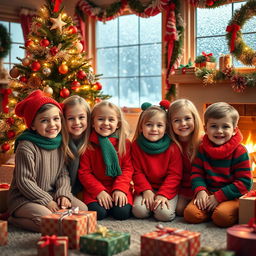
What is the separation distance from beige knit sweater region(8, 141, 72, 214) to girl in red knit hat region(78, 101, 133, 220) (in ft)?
0.51

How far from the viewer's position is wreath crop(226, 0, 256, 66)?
12.9 feet

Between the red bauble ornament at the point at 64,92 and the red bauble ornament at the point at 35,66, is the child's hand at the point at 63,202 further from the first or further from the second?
the red bauble ornament at the point at 35,66

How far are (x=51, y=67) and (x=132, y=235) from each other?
7.04 ft

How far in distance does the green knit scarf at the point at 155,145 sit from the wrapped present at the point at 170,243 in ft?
2.75

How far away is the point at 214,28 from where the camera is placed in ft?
15.1

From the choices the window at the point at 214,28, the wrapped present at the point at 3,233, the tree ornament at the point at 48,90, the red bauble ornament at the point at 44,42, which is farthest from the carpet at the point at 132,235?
the window at the point at 214,28

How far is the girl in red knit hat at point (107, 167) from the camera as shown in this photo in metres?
2.69

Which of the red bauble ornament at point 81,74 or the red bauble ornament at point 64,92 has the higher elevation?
the red bauble ornament at point 81,74

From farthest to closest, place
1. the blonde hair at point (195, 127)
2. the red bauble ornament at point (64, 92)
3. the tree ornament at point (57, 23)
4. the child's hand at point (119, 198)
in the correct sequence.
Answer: the tree ornament at point (57, 23) < the red bauble ornament at point (64, 92) < the blonde hair at point (195, 127) < the child's hand at point (119, 198)

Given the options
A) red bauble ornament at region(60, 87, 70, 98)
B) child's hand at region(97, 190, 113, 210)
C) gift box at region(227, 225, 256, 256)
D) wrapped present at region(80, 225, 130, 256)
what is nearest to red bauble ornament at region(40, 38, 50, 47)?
red bauble ornament at region(60, 87, 70, 98)

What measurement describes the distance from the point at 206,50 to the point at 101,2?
152cm

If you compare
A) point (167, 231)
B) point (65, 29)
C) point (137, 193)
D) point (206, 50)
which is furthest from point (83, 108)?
point (206, 50)

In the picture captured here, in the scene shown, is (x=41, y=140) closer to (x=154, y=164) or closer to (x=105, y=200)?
(x=105, y=200)

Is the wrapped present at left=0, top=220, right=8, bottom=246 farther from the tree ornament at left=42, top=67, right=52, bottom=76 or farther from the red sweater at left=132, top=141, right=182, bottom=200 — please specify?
the tree ornament at left=42, top=67, right=52, bottom=76
